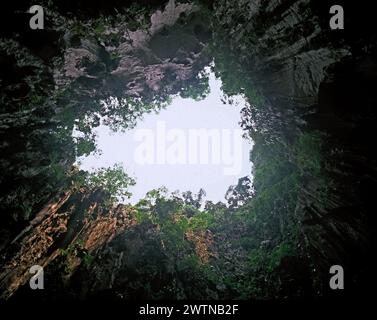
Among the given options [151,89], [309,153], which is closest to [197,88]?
[151,89]

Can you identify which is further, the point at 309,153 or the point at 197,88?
the point at 197,88

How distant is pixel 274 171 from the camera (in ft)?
58.7

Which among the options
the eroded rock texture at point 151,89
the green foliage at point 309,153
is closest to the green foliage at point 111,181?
the eroded rock texture at point 151,89

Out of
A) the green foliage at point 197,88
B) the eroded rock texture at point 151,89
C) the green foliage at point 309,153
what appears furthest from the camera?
the green foliage at point 197,88

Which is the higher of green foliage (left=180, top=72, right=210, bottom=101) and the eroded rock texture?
green foliage (left=180, top=72, right=210, bottom=101)

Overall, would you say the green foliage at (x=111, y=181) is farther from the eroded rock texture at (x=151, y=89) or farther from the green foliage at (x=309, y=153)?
the green foliage at (x=309, y=153)

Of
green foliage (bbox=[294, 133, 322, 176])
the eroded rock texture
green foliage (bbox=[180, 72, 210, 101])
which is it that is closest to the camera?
the eroded rock texture

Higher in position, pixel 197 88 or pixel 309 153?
pixel 197 88

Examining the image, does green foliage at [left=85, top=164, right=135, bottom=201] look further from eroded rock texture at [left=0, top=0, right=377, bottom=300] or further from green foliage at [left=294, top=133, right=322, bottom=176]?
green foliage at [left=294, top=133, right=322, bottom=176]

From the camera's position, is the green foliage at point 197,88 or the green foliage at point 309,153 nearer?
the green foliage at point 309,153

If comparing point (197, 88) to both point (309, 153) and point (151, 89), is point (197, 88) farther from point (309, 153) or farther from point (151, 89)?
point (309, 153)

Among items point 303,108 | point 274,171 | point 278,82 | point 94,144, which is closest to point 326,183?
point 303,108

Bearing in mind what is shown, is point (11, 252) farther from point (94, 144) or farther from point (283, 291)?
point (283, 291)

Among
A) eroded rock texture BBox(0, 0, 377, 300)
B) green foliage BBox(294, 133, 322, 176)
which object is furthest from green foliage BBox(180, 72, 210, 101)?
green foliage BBox(294, 133, 322, 176)
